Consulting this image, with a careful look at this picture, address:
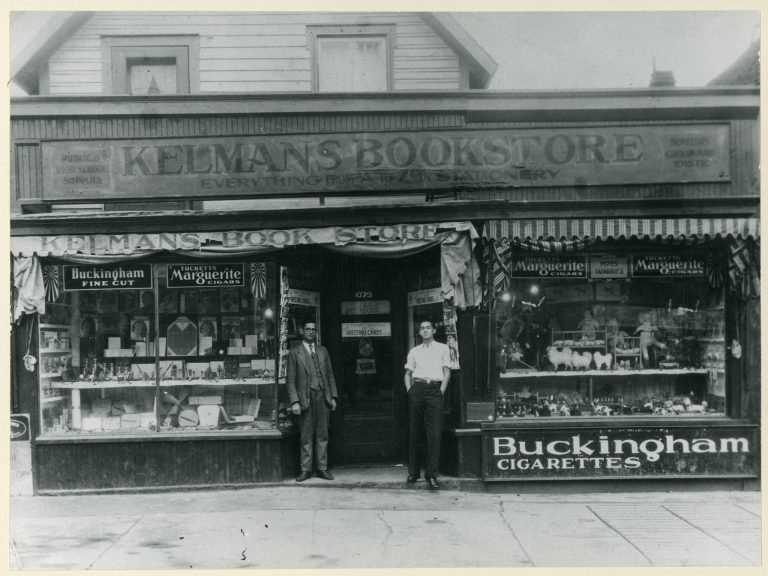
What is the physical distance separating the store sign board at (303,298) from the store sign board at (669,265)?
157 inches

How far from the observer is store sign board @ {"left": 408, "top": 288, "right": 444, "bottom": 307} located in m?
9.23

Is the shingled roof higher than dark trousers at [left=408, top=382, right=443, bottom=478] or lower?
higher

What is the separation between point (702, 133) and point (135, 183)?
6.82 metres

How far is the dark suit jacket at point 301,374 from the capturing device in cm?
882

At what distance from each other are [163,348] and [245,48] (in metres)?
4.08

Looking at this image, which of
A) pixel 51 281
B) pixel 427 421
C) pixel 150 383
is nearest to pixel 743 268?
pixel 427 421

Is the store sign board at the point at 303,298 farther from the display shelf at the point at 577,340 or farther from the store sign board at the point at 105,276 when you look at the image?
the display shelf at the point at 577,340

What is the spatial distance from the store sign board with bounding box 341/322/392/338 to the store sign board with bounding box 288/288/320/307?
1.72 feet

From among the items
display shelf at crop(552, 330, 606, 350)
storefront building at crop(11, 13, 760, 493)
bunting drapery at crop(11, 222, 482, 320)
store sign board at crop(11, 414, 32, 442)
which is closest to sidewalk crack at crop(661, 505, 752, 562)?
storefront building at crop(11, 13, 760, 493)

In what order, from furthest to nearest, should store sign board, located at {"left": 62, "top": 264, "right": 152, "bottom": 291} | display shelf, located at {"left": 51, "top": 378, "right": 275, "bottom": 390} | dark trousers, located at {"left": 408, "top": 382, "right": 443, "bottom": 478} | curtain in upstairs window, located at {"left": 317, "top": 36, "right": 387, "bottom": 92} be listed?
curtain in upstairs window, located at {"left": 317, "top": 36, "right": 387, "bottom": 92} < display shelf, located at {"left": 51, "top": 378, "right": 275, "bottom": 390} < store sign board, located at {"left": 62, "top": 264, "right": 152, "bottom": 291} < dark trousers, located at {"left": 408, "top": 382, "right": 443, "bottom": 478}

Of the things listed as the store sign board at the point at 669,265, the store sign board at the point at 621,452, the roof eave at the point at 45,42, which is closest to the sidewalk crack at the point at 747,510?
the store sign board at the point at 621,452

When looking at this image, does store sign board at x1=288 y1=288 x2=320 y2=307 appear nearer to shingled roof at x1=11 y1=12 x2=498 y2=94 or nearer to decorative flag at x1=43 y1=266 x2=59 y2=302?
decorative flag at x1=43 y1=266 x2=59 y2=302

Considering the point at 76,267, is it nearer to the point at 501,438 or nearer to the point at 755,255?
the point at 501,438

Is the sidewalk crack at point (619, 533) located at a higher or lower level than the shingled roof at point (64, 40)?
lower
